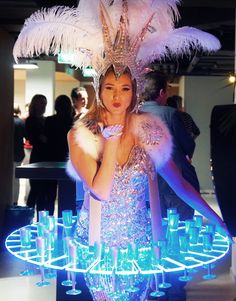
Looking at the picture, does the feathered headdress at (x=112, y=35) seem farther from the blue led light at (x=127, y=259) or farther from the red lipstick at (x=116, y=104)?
the blue led light at (x=127, y=259)

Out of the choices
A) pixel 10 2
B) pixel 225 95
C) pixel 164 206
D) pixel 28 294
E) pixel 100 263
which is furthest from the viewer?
pixel 225 95

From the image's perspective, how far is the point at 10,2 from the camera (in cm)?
469

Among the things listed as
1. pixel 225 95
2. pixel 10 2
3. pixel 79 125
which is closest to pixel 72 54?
pixel 79 125

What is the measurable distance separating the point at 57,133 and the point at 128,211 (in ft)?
Result: 12.2

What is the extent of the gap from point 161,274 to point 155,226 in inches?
7.4

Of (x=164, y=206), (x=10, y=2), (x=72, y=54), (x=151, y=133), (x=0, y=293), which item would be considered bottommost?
(x=0, y=293)

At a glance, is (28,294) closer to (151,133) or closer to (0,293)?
(0,293)

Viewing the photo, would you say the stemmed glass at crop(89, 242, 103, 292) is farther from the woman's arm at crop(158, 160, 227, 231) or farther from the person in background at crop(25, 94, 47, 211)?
the person in background at crop(25, 94, 47, 211)

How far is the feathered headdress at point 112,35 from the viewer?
4.80ft

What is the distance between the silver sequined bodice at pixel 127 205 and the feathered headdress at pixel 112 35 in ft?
0.81

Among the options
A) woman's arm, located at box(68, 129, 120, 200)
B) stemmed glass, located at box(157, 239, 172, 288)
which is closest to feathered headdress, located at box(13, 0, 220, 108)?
woman's arm, located at box(68, 129, 120, 200)

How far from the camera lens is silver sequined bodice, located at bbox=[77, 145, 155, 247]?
1.51 m

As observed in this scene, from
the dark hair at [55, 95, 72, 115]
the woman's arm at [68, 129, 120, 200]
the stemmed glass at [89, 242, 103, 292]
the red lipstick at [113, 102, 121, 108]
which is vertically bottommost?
the stemmed glass at [89, 242, 103, 292]

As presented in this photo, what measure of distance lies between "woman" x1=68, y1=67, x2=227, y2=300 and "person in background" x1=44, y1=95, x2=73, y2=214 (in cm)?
340
